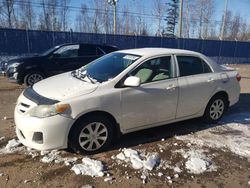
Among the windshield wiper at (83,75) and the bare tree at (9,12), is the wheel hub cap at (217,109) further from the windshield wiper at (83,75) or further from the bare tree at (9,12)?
the bare tree at (9,12)

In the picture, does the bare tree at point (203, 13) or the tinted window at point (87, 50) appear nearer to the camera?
the tinted window at point (87, 50)

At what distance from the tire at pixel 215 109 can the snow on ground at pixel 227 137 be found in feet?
0.60

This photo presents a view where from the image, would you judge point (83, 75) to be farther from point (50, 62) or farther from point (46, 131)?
point (50, 62)

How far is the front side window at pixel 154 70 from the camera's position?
4844mm

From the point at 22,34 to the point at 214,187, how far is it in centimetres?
1376

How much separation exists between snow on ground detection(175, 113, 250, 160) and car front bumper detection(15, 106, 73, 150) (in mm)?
2223

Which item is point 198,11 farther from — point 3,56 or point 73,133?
point 73,133

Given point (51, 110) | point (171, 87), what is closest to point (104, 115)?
point (51, 110)

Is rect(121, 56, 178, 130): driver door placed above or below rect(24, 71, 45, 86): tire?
above

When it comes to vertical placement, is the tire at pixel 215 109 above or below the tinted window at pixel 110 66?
below

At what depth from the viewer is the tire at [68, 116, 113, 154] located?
13.9 ft

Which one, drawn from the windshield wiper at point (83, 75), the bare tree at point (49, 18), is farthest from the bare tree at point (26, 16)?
the windshield wiper at point (83, 75)

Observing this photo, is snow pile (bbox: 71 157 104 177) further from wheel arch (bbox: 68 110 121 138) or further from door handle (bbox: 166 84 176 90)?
door handle (bbox: 166 84 176 90)

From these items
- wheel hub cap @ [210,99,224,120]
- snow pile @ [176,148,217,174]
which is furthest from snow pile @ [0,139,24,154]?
wheel hub cap @ [210,99,224,120]
